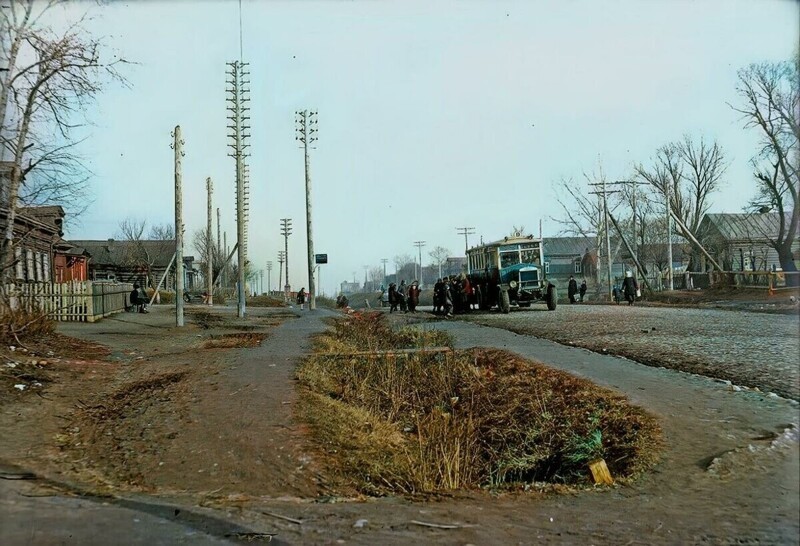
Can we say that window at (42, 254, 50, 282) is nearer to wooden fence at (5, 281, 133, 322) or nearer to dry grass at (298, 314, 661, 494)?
wooden fence at (5, 281, 133, 322)

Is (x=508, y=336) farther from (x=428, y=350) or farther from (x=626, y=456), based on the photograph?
(x=626, y=456)

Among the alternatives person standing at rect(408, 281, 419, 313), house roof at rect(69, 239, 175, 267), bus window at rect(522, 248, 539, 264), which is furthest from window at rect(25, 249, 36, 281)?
house roof at rect(69, 239, 175, 267)

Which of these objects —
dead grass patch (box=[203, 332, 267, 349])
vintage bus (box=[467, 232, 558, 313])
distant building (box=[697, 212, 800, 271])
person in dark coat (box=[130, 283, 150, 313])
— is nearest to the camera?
dead grass patch (box=[203, 332, 267, 349])

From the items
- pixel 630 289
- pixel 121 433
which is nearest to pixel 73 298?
pixel 121 433

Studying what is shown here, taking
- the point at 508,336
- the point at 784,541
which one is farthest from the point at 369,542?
the point at 508,336

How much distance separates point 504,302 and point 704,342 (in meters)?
14.2

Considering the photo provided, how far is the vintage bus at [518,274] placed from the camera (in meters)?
24.9

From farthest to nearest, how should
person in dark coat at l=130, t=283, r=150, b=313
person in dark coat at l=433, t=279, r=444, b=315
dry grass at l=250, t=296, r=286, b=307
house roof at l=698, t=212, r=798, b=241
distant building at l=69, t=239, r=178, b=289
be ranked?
1. distant building at l=69, t=239, r=178, b=289
2. dry grass at l=250, t=296, r=286, b=307
3. person in dark coat at l=130, t=283, r=150, b=313
4. house roof at l=698, t=212, r=798, b=241
5. person in dark coat at l=433, t=279, r=444, b=315

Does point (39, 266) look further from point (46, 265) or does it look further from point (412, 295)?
point (412, 295)

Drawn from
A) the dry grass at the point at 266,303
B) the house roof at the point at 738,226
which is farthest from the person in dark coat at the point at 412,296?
the dry grass at the point at 266,303

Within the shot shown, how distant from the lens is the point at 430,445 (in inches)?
256

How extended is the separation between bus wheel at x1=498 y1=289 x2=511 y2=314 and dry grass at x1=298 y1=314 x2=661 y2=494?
529 inches

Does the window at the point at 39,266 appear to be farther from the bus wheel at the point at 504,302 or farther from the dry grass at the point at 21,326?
the bus wheel at the point at 504,302

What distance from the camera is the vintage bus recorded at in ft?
81.8
